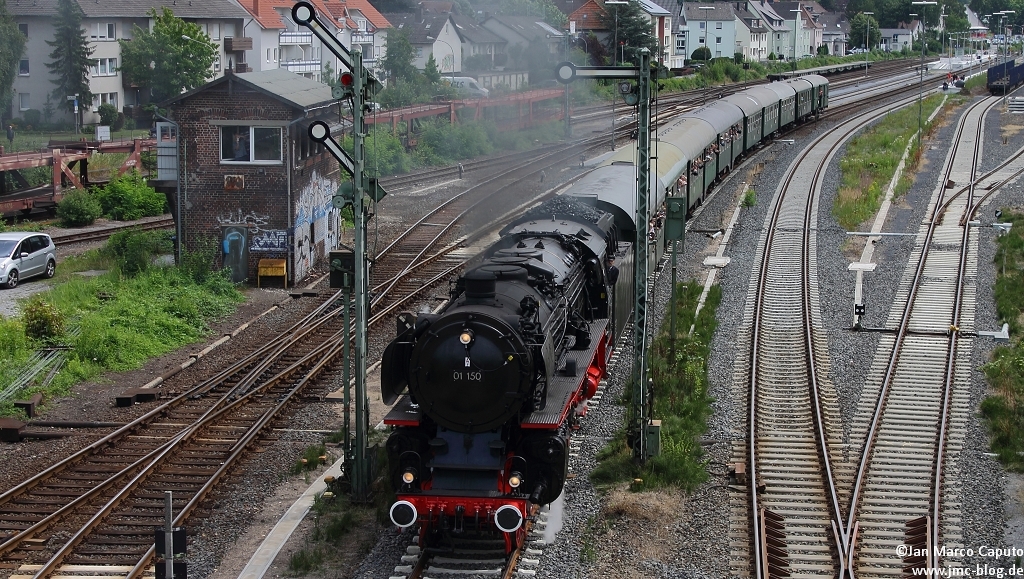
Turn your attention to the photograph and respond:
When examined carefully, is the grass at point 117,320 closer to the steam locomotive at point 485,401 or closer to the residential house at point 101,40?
the steam locomotive at point 485,401

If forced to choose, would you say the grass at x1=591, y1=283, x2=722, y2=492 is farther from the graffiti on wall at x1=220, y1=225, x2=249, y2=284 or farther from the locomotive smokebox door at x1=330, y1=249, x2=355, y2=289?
the graffiti on wall at x1=220, y1=225, x2=249, y2=284

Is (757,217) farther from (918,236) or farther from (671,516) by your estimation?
(671,516)

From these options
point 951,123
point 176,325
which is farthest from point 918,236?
point 951,123

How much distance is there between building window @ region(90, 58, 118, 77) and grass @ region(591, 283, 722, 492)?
4348cm

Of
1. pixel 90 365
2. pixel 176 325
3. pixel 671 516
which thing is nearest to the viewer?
pixel 671 516

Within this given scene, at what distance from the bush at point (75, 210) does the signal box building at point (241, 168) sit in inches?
425

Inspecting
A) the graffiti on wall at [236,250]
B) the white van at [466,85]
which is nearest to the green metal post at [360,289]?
the graffiti on wall at [236,250]

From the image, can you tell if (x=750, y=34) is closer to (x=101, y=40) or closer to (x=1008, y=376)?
(x=101, y=40)

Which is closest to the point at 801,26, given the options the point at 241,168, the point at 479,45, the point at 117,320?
the point at 479,45

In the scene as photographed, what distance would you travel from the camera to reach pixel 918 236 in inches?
1265

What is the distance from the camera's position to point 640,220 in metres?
15.7

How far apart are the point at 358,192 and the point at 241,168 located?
1340 centimetres

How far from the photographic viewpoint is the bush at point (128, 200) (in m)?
38.2

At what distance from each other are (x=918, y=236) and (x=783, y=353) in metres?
12.6
